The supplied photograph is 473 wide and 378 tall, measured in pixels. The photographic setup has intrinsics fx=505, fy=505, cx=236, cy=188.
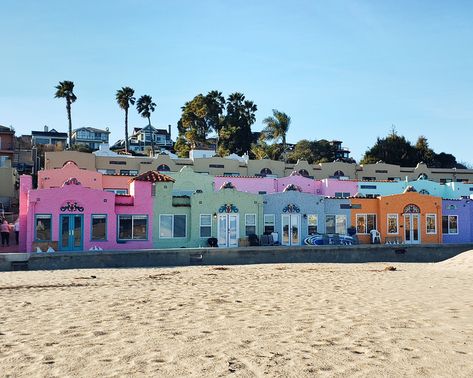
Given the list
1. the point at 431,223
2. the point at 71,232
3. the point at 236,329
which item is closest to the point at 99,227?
the point at 71,232

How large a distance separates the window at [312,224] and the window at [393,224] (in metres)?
5.45

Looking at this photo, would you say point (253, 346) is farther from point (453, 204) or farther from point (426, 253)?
point (453, 204)

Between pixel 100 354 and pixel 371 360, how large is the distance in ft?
12.5

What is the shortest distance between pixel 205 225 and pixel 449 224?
18.0 m

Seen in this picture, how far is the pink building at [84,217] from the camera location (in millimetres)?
27531

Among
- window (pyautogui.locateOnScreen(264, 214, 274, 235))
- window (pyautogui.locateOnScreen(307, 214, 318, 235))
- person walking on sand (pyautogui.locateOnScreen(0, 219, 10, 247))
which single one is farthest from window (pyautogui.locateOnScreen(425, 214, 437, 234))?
person walking on sand (pyautogui.locateOnScreen(0, 219, 10, 247))

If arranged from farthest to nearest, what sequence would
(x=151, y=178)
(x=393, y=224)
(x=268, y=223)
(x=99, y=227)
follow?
1. (x=393, y=224)
2. (x=268, y=223)
3. (x=151, y=178)
4. (x=99, y=227)

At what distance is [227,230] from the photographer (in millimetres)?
31531

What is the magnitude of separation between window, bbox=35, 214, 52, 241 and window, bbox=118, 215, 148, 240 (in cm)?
382

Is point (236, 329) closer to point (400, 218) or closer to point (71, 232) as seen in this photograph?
point (71, 232)

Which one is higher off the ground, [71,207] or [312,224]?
[71,207]

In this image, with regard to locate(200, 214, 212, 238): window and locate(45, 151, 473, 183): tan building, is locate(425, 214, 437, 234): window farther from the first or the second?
locate(200, 214, 212, 238): window

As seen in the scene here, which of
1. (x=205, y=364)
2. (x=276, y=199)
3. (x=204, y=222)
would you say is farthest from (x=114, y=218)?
(x=205, y=364)

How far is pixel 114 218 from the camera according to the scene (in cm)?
2897
